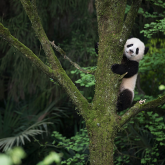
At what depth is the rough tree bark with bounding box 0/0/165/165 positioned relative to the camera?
6.84 feet

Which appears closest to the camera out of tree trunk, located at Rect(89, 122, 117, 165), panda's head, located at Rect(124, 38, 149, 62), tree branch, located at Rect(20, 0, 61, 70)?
tree trunk, located at Rect(89, 122, 117, 165)

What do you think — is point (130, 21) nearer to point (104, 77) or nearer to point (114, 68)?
point (114, 68)

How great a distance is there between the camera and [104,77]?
85.6 inches

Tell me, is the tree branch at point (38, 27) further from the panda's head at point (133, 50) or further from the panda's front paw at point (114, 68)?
the panda's head at point (133, 50)

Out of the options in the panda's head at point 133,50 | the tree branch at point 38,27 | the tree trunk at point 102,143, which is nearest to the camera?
the tree trunk at point 102,143

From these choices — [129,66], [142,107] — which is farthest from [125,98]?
[142,107]

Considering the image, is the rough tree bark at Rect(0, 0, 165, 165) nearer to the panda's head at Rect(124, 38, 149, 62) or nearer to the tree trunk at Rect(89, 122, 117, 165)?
the tree trunk at Rect(89, 122, 117, 165)

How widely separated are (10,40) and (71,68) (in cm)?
322

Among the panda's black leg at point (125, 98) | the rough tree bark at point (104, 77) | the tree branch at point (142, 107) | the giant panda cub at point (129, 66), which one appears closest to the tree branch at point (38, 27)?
the rough tree bark at point (104, 77)

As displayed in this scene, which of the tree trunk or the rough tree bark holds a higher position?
the rough tree bark

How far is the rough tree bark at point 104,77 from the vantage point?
82.0 inches

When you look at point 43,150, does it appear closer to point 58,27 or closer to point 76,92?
point 76,92

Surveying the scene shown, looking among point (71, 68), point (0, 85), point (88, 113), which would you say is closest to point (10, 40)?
point (88, 113)

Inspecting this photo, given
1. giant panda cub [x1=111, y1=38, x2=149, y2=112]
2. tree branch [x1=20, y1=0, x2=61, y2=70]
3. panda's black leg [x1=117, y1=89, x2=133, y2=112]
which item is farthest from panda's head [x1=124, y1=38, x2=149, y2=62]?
tree branch [x1=20, y1=0, x2=61, y2=70]
